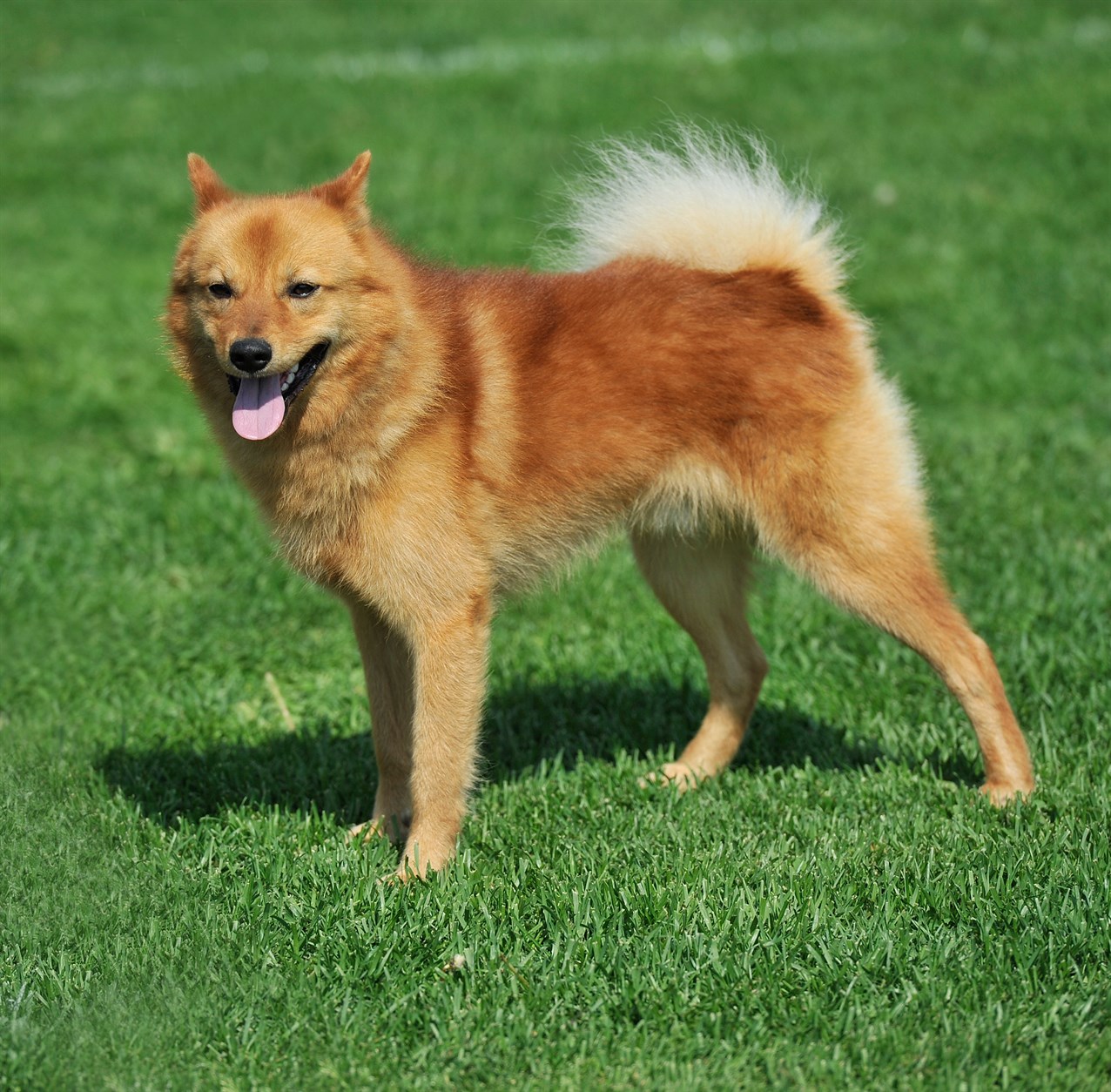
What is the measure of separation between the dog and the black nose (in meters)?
0.01

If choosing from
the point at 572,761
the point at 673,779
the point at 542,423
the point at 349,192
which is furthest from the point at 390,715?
the point at 349,192

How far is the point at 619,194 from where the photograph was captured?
4695 mm

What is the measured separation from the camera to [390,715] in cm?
446

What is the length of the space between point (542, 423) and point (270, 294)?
898mm

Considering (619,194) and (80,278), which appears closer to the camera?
(619,194)

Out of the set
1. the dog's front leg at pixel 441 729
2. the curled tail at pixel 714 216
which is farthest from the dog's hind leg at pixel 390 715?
the curled tail at pixel 714 216

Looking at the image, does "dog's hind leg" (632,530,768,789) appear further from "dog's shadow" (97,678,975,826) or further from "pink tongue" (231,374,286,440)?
"pink tongue" (231,374,286,440)

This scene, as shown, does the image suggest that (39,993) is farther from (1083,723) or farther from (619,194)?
(1083,723)

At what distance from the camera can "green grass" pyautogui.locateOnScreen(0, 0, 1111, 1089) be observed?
10.6ft

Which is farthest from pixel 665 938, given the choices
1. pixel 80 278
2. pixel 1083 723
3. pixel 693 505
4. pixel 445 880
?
pixel 80 278

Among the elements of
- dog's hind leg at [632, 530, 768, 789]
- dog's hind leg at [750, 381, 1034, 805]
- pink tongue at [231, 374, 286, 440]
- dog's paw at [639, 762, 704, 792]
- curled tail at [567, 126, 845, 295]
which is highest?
curled tail at [567, 126, 845, 295]

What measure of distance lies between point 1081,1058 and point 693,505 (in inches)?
77.8

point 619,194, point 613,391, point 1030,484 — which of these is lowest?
point 1030,484

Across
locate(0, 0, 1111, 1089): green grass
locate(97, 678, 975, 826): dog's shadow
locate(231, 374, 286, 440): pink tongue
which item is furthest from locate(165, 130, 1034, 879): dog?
locate(0, 0, 1111, 1089): green grass
